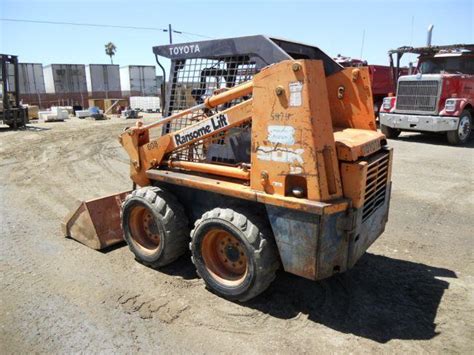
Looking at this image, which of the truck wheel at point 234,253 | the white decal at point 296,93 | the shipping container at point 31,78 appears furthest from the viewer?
the shipping container at point 31,78

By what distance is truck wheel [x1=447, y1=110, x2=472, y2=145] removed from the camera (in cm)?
1220

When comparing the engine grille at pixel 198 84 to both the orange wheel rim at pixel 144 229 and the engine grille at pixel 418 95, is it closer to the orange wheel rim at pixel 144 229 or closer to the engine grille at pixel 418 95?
the orange wheel rim at pixel 144 229

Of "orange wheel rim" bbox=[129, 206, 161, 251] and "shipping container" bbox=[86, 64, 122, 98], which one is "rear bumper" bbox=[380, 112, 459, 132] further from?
"shipping container" bbox=[86, 64, 122, 98]

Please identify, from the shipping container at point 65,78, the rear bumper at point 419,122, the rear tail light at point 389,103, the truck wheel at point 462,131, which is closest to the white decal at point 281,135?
the rear bumper at point 419,122

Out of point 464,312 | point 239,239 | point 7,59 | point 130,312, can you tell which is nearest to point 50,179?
point 130,312

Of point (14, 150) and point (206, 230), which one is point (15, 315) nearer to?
point (206, 230)

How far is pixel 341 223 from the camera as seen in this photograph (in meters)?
3.32

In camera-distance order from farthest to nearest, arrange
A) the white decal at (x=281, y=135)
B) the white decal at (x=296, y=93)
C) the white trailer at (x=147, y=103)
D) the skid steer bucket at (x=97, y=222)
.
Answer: the white trailer at (x=147, y=103) < the skid steer bucket at (x=97, y=222) < the white decal at (x=281, y=135) < the white decal at (x=296, y=93)

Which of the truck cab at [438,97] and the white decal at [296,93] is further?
the truck cab at [438,97]

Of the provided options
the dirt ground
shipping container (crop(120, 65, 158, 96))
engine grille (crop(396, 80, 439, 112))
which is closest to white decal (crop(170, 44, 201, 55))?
the dirt ground

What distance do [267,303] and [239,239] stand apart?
75 centimetres

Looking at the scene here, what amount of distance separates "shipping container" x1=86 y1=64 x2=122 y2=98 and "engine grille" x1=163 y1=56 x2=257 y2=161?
34.8 m

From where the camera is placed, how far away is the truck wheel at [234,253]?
11.4 ft

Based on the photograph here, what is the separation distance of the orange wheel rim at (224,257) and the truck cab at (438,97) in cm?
1057
